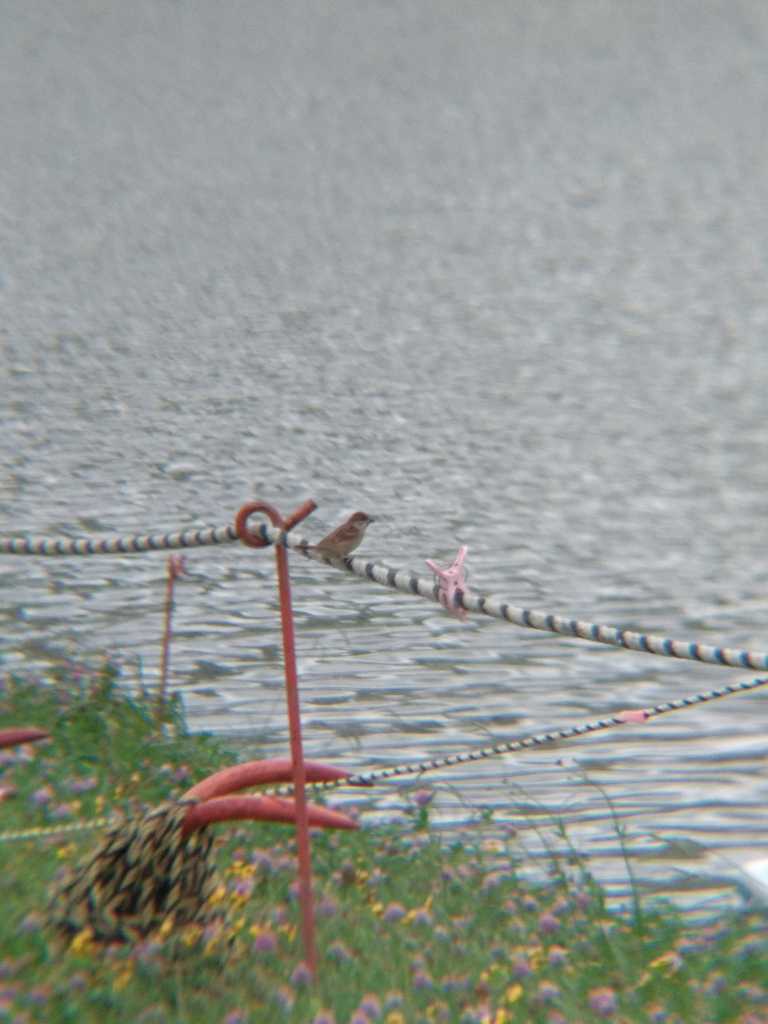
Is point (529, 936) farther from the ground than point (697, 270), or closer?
closer

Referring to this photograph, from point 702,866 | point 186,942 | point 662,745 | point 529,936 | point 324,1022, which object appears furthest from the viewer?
point 662,745

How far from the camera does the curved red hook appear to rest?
10.7 feet

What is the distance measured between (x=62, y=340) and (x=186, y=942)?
9739 mm

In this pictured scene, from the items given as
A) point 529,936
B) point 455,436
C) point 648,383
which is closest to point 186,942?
point 529,936

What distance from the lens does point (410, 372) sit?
12117 millimetres

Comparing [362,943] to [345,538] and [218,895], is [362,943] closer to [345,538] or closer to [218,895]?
[218,895]

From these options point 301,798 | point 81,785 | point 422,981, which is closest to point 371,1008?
point 422,981

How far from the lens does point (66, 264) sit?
14.9 metres

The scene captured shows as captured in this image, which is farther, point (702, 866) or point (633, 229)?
point (633, 229)

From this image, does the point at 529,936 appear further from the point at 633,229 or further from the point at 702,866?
the point at 633,229

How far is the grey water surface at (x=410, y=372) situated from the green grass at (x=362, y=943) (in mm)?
413

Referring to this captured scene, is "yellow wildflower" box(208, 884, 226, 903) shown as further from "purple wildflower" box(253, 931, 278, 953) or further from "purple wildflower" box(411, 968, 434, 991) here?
"purple wildflower" box(411, 968, 434, 991)

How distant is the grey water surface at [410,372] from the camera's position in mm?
5781

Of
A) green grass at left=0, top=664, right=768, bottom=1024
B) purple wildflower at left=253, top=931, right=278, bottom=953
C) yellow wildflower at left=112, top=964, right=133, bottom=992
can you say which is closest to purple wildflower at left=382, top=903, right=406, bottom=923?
green grass at left=0, top=664, right=768, bottom=1024
